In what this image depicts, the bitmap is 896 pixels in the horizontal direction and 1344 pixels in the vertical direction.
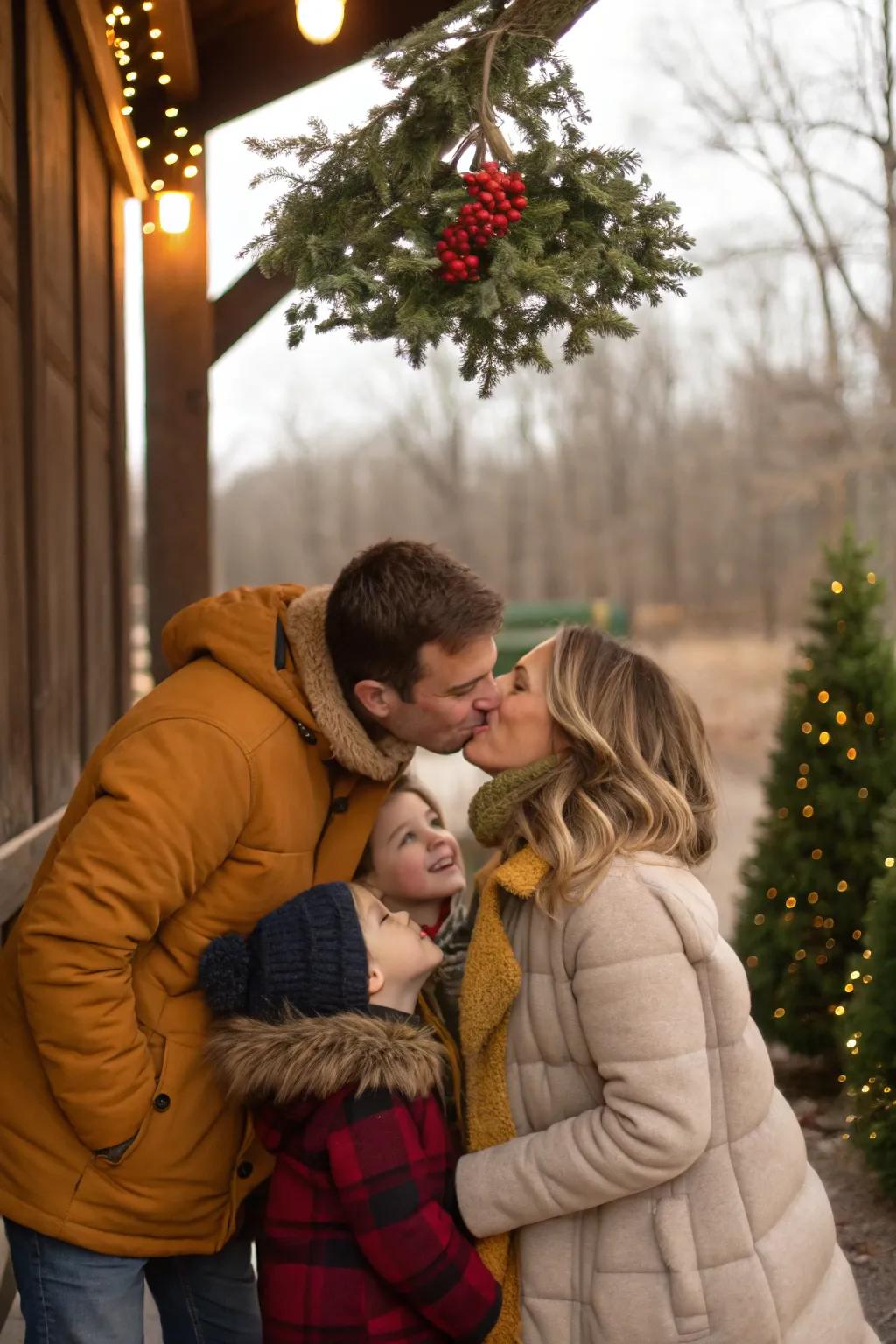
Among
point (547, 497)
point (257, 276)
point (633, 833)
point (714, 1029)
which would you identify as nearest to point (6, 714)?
point (633, 833)

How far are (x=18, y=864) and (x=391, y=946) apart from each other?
1282mm

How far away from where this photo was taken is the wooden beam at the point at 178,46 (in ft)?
12.9

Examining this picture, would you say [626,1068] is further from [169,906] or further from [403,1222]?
[169,906]

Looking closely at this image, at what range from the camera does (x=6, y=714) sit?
3408mm

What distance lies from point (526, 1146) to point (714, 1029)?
40cm

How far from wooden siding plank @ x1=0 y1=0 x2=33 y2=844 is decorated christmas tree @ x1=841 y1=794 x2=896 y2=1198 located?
2423mm

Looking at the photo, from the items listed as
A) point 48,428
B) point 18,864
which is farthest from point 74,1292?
point 48,428

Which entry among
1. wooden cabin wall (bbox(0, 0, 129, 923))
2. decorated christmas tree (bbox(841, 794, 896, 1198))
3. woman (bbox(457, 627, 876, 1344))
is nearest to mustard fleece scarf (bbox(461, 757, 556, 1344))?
woman (bbox(457, 627, 876, 1344))

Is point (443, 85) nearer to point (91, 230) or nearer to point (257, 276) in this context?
point (91, 230)

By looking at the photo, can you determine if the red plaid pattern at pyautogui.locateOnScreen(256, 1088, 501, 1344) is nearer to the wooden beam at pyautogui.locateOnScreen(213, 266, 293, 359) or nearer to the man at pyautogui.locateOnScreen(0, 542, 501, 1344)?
the man at pyautogui.locateOnScreen(0, 542, 501, 1344)

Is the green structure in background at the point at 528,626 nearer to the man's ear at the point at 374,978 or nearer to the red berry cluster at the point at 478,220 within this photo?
the man's ear at the point at 374,978

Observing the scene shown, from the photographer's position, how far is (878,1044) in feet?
12.1

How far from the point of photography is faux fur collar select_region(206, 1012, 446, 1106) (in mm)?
2307

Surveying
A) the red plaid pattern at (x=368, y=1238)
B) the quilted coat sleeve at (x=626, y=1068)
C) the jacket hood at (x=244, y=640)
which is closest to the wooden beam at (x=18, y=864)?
the jacket hood at (x=244, y=640)
